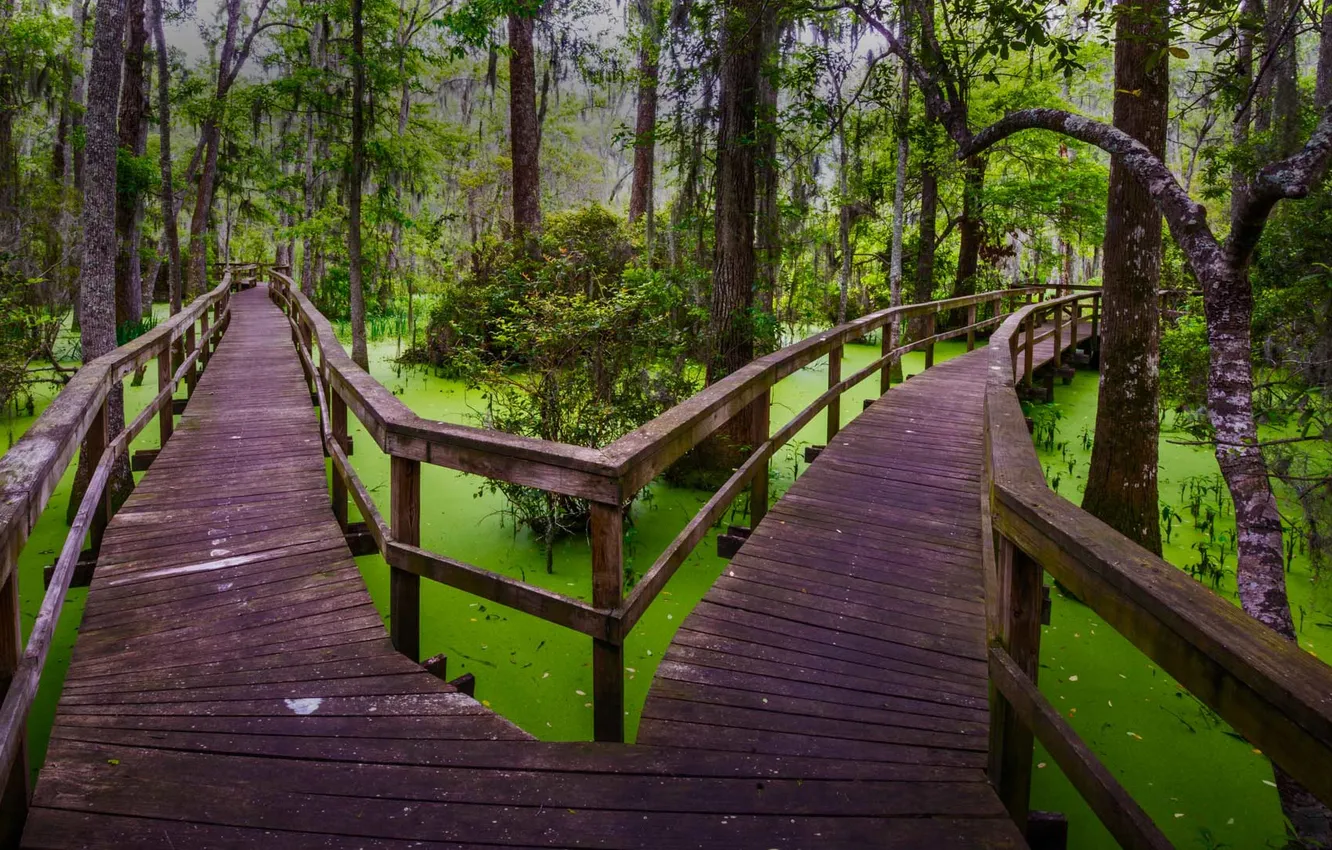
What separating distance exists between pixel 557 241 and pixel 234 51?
14.2 m

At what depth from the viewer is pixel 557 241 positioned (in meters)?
12.3

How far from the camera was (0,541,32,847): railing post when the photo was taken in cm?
182

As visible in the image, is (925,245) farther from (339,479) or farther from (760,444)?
(339,479)

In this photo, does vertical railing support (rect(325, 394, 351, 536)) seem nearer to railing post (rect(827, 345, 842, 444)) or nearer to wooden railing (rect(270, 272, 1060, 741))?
wooden railing (rect(270, 272, 1060, 741))

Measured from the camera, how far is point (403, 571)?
9.27ft

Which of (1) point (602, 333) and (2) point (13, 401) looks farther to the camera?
(2) point (13, 401)

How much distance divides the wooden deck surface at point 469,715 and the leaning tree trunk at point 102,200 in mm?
3423

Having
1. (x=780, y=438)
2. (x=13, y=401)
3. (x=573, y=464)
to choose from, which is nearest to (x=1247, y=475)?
(x=780, y=438)

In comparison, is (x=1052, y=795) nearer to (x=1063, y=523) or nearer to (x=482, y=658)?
(x=1063, y=523)

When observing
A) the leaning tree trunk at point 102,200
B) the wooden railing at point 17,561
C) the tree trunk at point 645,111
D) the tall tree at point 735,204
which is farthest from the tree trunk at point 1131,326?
the tree trunk at point 645,111

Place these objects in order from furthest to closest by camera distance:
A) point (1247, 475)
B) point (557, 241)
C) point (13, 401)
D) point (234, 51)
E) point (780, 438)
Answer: point (234, 51)
point (557, 241)
point (13, 401)
point (780, 438)
point (1247, 475)

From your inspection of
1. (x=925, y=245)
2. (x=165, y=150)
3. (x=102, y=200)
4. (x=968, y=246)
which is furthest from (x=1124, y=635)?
(x=165, y=150)

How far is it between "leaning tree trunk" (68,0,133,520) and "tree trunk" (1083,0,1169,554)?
7.97m

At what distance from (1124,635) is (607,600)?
1.44 m
